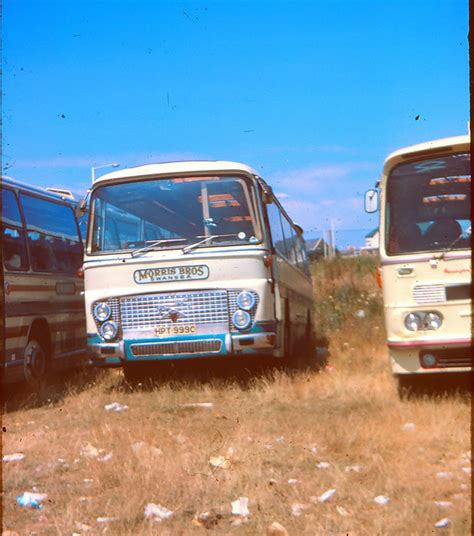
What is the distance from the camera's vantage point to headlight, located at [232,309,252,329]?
969cm

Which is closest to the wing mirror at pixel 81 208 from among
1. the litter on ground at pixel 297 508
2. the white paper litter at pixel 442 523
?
the litter on ground at pixel 297 508

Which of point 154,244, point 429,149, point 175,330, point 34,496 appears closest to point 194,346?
point 175,330

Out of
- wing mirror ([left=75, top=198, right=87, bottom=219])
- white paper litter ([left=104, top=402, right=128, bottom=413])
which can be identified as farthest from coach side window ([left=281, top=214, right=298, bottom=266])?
white paper litter ([left=104, top=402, right=128, bottom=413])

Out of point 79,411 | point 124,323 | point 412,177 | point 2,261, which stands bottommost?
point 79,411

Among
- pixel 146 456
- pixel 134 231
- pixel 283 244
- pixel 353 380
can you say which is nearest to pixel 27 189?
pixel 134 231

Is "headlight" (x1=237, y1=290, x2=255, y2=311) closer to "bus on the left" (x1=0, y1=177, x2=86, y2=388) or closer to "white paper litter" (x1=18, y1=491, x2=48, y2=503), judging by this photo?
"bus on the left" (x1=0, y1=177, x2=86, y2=388)

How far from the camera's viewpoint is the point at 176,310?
32.1 feet

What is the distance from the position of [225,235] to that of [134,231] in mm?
1164

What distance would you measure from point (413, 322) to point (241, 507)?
352 centimetres

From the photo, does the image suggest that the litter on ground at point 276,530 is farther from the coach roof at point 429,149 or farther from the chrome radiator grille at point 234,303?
the chrome radiator grille at point 234,303

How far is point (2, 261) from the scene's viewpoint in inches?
373

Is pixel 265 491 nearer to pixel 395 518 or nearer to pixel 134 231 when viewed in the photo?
pixel 395 518

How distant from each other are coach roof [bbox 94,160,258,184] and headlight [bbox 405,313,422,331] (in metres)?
3.21

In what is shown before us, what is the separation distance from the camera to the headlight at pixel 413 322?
25.9 feet
